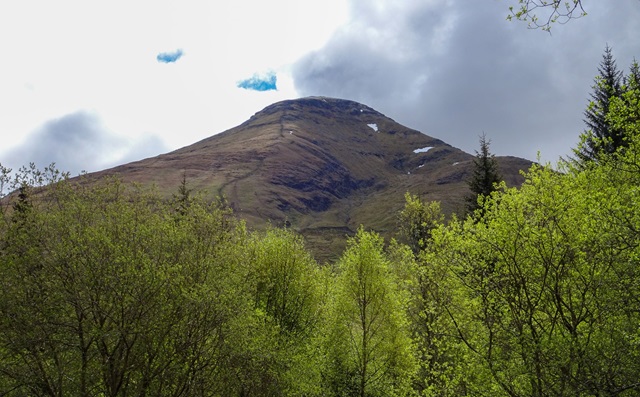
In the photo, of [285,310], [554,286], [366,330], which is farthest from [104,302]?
[554,286]

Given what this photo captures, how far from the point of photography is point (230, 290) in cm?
2164

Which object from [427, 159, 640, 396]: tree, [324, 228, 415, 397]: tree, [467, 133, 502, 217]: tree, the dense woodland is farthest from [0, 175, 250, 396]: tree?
[467, 133, 502, 217]: tree

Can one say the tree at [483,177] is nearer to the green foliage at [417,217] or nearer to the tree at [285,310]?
the green foliage at [417,217]

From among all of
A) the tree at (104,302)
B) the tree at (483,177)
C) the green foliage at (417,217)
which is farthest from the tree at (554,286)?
the green foliage at (417,217)

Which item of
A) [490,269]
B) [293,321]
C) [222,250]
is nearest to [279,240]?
[293,321]

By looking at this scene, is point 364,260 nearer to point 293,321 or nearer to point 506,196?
point 293,321

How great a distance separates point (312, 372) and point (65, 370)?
15534 mm

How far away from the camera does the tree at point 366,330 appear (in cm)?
3150

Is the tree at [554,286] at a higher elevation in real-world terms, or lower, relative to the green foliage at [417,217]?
lower

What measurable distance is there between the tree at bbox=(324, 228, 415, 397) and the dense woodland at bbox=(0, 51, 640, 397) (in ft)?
15.0

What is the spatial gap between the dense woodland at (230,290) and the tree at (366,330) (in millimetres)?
4571

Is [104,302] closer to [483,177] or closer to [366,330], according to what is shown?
[366,330]

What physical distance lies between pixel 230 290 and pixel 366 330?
47.6ft

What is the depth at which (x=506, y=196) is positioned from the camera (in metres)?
19.1
